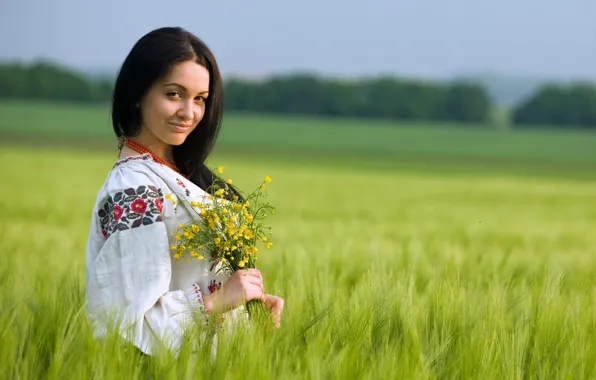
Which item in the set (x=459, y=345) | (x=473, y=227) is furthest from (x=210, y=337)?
(x=473, y=227)

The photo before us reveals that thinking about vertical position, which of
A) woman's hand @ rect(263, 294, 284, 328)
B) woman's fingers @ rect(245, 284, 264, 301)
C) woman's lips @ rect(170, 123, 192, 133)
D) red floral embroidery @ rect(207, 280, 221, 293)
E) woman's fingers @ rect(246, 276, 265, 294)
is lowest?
woman's hand @ rect(263, 294, 284, 328)

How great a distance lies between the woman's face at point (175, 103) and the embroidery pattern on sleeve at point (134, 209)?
21cm

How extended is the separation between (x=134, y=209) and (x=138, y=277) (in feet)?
0.63

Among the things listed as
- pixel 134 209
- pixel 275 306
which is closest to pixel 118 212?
pixel 134 209

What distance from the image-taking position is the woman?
2551mm

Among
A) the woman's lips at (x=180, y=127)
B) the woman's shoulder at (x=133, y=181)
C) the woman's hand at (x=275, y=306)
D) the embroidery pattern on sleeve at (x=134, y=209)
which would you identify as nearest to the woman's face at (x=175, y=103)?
the woman's lips at (x=180, y=127)

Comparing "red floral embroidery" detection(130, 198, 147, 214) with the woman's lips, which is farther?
the woman's lips

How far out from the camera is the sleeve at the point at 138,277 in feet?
8.30

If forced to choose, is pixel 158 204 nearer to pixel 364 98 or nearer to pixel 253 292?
pixel 253 292

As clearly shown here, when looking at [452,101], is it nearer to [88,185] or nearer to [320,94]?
[320,94]

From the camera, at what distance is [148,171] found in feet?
8.79

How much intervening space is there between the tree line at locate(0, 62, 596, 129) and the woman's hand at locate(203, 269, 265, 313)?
1403 inches

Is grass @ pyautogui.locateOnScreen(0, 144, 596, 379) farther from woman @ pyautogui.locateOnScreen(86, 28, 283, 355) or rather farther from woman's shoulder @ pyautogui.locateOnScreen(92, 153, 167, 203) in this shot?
woman's shoulder @ pyautogui.locateOnScreen(92, 153, 167, 203)

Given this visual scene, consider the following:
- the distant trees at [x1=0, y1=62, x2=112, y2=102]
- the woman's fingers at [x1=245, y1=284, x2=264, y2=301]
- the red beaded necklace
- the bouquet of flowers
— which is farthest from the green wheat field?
the distant trees at [x1=0, y1=62, x2=112, y2=102]
